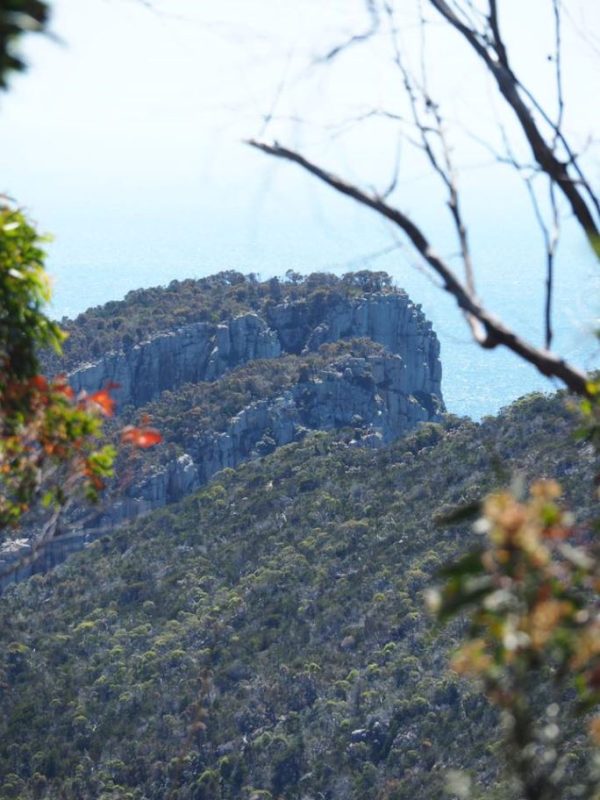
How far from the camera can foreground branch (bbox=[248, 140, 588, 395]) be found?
4.19 m

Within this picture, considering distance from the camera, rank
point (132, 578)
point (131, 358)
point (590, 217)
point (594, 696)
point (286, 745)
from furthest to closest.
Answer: point (131, 358), point (132, 578), point (286, 745), point (590, 217), point (594, 696)

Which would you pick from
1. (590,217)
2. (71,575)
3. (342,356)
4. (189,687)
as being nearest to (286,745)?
(189,687)

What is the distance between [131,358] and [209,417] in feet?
21.6

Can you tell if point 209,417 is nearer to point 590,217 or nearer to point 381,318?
point 381,318

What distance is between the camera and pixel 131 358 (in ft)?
175

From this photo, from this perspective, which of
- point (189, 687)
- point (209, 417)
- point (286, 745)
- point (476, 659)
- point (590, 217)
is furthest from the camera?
point (209, 417)

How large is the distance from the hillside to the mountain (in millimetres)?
55

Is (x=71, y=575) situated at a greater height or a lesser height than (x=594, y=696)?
greater

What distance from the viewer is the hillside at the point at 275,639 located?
997 inches

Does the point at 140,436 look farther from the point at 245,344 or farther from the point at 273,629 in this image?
the point at 245,344

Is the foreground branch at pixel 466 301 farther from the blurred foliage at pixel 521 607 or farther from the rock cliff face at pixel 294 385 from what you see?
the rock cliff face at pixel 294 385

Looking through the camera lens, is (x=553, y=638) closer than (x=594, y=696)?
Yes

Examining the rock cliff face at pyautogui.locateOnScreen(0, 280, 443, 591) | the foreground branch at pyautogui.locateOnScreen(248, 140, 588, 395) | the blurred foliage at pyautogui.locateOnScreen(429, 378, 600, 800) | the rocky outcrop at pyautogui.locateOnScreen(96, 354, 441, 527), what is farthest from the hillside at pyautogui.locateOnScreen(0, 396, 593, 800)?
the blurred foliage at pyautogui.locateOnScreen(429, 378, 600, 800)

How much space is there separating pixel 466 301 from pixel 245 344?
162 feet
